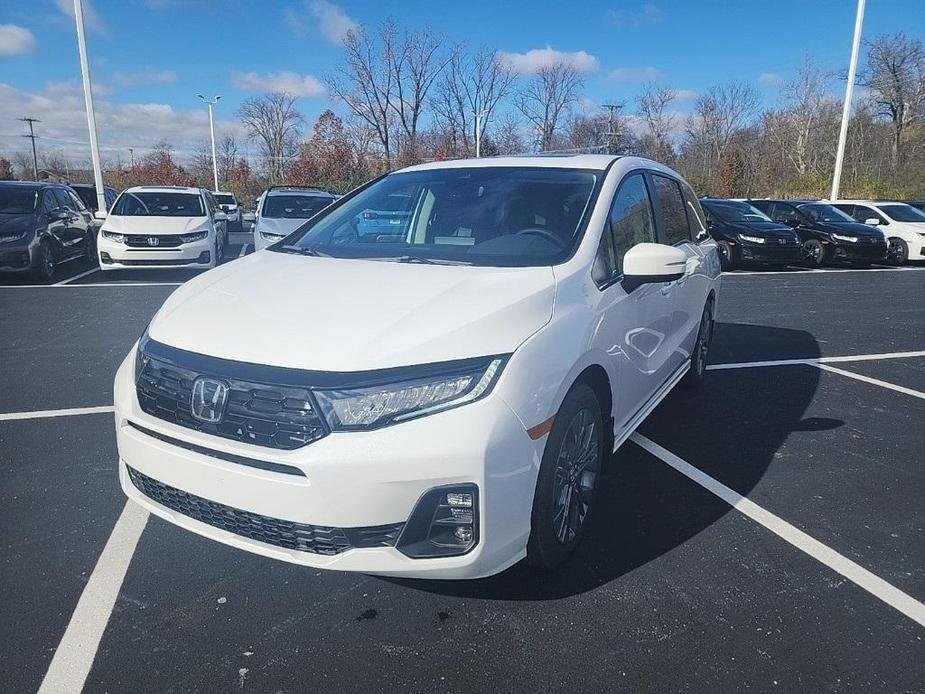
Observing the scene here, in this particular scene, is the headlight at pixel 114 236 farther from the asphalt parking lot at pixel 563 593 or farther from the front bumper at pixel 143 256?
the asphalt parking lot at pixel 563 593

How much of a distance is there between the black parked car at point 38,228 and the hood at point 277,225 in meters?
3.39

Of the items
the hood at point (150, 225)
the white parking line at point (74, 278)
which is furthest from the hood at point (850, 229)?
the white parking line at point (74, 278)

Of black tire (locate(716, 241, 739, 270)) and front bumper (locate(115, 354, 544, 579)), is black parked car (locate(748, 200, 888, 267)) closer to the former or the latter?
black tire (locate(716, 241, 739, 270))

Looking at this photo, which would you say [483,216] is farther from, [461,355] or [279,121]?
[279,121]

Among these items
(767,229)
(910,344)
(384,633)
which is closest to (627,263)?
(384,633)

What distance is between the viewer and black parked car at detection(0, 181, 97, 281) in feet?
34.3

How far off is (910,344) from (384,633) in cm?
756

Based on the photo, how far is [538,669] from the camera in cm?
228

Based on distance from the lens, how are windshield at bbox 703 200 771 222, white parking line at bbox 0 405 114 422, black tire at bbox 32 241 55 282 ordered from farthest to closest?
1. windshield at bbox 703 200 771 222
2. black tire at bbox 32 241 55 282
3. white parking line at bbox 0 405 114 422

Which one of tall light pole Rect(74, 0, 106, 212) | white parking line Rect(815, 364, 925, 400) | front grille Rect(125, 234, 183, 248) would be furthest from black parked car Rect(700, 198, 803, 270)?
tall light pole Rect(74, 0, 106, 212)

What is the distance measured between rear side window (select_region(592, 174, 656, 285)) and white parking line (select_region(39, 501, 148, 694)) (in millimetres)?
2407

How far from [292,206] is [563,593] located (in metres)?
11.4

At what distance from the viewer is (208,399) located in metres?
2.28

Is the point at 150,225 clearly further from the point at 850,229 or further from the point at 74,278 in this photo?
the point at 850,229
